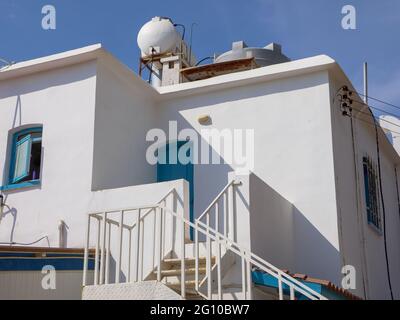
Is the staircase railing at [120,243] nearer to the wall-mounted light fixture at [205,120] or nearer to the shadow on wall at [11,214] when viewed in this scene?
the shadow on wall at [11,214]

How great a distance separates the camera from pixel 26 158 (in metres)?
10.9

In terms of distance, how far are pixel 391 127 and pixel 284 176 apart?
7715 millimetres

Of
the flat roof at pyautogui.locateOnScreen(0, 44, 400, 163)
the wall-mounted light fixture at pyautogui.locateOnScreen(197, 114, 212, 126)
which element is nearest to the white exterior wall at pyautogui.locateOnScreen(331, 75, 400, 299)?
the flat roof at pyautogui.locateOnScreen(0, 44, 400, 163)

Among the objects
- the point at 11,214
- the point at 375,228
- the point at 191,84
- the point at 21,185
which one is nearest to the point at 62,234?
the point at 11,214

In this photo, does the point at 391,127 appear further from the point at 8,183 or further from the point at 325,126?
the point at 8,183

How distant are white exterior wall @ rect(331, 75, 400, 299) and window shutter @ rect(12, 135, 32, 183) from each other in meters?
5.44

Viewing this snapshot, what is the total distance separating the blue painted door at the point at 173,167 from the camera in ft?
38.4

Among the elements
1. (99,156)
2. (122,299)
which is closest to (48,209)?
(99,156)

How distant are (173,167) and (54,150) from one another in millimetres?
2387

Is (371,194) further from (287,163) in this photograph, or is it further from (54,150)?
(54,150)

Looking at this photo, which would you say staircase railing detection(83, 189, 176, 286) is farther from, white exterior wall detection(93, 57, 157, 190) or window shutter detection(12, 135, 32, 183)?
window shutter detection(12, 135, 32, 183)

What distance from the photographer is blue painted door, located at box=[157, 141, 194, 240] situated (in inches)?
461

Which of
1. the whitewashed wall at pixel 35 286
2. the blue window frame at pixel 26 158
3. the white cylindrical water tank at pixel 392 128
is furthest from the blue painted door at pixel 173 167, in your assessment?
the white cylindrical water tank at pixel 392 128
